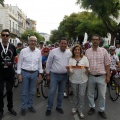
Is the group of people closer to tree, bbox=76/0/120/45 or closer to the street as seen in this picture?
the street

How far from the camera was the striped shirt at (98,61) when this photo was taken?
6.02 m

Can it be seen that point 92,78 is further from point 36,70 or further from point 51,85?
point 36,70

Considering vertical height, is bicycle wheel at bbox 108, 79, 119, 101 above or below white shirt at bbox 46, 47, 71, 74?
below

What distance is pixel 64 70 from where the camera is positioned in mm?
6141

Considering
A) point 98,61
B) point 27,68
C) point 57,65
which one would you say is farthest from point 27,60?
point 98,61

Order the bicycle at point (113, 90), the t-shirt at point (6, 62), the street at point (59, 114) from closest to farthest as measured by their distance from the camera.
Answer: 1. the t-shirt at point (6, 62)
2. the street at point (59, 114)
3. the bicycle at point (113, 90)

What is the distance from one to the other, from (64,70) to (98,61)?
86 cm

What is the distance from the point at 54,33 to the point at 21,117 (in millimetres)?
84167

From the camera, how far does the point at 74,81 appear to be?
5.96 metres

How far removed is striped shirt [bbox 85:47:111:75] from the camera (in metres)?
6.02

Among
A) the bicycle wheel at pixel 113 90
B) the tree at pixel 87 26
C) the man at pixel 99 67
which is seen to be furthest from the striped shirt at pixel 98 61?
the tree at pixel 87 26

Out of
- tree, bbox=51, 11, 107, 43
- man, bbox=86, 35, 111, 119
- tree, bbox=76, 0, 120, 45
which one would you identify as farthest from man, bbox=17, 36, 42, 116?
tree, bbox=51, 11, 107, 43

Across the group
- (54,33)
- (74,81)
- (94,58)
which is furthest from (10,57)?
(54,33)

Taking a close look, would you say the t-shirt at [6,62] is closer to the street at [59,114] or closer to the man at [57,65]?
the man at [57,65]
